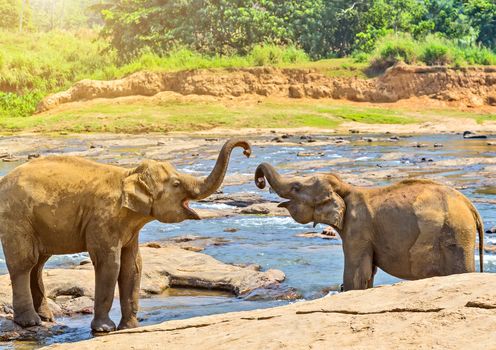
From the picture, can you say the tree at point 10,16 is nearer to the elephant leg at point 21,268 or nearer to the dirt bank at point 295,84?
the dirt bank at point 295,84

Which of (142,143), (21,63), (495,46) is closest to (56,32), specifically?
(21,63)

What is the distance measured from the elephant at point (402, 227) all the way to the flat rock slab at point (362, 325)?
2925 mm

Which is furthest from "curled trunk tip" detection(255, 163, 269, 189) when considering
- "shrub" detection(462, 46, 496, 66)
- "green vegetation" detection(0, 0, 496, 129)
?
"shrub" detection(462, 46, 496, 66)

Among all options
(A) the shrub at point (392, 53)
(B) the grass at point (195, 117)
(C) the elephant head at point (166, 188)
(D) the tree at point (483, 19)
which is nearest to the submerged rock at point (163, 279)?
(C) the elephant head at point (166, 188)

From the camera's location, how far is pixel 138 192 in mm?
9008

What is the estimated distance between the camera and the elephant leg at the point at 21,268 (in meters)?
9.18

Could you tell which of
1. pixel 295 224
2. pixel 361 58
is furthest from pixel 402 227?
pixel 361 58

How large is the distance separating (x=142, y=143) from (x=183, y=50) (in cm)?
1694

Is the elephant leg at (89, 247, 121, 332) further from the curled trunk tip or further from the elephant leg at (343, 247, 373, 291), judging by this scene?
the elephant leg at (343, 247, 373, 291)

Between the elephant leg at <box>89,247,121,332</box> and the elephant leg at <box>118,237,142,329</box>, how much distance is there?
202 millimetres

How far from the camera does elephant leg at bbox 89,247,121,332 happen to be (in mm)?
8961

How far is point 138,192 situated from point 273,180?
1464 millimetres

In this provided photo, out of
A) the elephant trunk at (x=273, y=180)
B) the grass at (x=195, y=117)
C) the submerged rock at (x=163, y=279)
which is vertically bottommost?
the grass at (x=195, y=117)

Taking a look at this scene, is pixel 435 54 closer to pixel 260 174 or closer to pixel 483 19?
pixel 483 19
